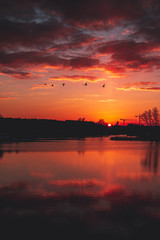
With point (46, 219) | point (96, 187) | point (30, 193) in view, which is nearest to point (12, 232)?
point (46, 219)

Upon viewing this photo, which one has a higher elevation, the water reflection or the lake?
the water reflection

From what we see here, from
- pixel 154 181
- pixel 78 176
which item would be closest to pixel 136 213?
pixel 154 181

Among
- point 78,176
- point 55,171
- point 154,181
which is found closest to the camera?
point 154,181

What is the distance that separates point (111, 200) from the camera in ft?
33.6

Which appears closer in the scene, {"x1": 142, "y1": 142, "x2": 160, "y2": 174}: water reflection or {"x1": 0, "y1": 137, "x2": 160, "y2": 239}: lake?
{"x1": 0, "y1": 137, "x2": 160, "y2": 239}: lake

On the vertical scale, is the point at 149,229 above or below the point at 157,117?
below

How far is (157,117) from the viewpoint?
5207 inches

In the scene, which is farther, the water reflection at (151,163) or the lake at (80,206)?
the water reflection at (151,163)

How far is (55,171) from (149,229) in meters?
11.2

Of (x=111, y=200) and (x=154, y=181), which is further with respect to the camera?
(x=154, y=181)

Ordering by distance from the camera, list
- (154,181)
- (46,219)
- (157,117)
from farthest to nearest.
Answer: (157,117), (154,181), (46,219)

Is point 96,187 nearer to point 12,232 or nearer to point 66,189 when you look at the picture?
point 66,189

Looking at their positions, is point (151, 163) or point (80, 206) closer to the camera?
point (80, 206)

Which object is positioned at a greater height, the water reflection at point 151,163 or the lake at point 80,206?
the water reflection at point 151,163
